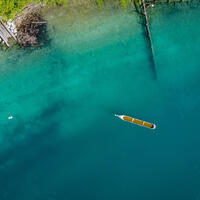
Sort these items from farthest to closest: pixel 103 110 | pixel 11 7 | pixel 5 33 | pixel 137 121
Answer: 1. pixel 103 110
2. pixel 137 121
3. pixel 5 33
4. pixel 11 7

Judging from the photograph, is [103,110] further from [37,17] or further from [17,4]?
[17,4]

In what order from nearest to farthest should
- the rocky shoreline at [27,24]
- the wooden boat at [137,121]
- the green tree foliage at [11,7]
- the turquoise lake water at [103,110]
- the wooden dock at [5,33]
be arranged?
the green tree foliage at [11,7] < the wooden dock at [5,33] < the rocky shoreline at [27,24] < the turquoise lake water at [103,110] < the wooden boat at [137,121]

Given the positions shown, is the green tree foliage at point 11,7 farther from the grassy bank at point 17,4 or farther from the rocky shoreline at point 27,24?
the rocky shoreline at point 27,24

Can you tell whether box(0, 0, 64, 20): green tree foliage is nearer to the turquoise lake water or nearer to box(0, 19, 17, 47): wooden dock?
box(0, 19, 17, 47): wooden dock

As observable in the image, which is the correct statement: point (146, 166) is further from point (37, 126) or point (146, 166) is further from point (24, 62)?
point (24, 62)

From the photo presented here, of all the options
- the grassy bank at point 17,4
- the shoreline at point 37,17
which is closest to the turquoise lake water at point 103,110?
the shoreline at point 37,17

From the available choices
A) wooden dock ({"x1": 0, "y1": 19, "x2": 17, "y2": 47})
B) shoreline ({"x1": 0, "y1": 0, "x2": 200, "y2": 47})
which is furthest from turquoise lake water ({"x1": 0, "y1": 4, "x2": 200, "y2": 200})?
wooden dock ({"x1": 0, "y1": 19, "x2": 17, "y2": 47})

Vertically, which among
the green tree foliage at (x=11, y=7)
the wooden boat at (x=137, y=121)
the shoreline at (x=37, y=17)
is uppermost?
the green tree foliage at (x=11, y=7)

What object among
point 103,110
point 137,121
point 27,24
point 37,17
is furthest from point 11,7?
point 137,121
